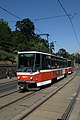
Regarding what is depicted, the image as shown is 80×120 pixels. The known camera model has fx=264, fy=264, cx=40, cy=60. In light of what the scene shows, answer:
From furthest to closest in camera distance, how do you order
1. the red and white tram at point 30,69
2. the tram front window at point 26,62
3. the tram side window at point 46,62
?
the tram side window at point 46,62, the tram front window at point 26,62, the red and white tram at point 30,69

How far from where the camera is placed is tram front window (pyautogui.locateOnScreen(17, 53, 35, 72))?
18.3 meters

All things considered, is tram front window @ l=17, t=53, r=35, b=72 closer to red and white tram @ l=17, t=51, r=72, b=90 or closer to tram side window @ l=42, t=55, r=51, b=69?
red and white tram @ l=17, t=51, r=72, b=90

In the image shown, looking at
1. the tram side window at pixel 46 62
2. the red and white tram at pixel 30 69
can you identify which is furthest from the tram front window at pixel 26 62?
the tram side window at pixel 46 62

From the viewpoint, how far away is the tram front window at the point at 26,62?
1829cm

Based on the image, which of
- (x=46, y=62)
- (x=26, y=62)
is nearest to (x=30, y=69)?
(x=26, y=62)

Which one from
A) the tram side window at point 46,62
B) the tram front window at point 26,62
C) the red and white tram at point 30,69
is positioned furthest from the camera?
the tram side window at point 46,62

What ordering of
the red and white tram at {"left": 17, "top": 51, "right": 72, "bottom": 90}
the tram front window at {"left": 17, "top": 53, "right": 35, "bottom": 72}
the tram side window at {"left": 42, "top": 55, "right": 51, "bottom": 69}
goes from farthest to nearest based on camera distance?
the tram side window at {"left": 42, "top": 55, "right": 51, "bottom": 69} → the tram front window at {"left": 17, "top": 53, "right": 35, "bottom": 72} → the red and white tram at {"left": 17, "top": 51, "right": 72, "bottom": 90}

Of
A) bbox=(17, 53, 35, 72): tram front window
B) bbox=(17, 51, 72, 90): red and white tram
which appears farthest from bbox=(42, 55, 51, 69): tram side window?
bbox=(17, 53, 35, 72): tram front window

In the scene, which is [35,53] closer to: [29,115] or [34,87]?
[34,87]

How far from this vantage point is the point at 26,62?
60.7 ft

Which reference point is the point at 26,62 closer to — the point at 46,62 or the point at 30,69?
the point at 30,69

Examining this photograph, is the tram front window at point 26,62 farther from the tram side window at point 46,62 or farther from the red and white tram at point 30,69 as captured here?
the tram side window at point 46,62

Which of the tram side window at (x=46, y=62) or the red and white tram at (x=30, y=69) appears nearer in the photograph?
the red and white tram at (x=30, y=69)

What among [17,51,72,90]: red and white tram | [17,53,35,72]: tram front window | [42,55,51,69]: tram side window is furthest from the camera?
[42,55,51,69]: tram side window
